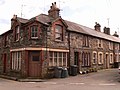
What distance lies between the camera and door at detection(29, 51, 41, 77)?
65.4 feet

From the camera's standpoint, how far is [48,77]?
795 inches

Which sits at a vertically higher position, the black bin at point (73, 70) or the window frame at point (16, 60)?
the window frame at point (16, 60)

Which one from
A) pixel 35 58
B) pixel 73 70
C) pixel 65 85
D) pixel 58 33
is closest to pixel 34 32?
pixel 35 58

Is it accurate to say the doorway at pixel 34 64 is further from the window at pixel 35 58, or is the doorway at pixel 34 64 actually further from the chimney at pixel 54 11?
the chimney at pixel 54 11

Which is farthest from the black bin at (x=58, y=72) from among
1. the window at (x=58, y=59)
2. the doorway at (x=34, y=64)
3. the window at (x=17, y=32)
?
the window at (x=17, y=32)

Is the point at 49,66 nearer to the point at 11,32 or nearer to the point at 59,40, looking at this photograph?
the point at 59,40

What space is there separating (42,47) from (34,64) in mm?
→ 1913

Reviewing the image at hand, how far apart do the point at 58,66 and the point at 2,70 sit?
875 cm

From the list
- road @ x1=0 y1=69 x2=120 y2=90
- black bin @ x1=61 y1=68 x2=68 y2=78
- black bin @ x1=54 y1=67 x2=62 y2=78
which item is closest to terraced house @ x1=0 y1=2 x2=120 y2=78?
black bin @ x1=54 y1=67 x2=62 y2=78

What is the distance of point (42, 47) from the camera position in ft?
65.6

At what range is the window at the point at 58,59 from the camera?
68.8ft

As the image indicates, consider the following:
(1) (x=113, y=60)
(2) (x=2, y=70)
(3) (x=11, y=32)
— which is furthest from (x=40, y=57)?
(1) (x=113, y=60)

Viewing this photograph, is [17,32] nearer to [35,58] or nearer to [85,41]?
[35,58]

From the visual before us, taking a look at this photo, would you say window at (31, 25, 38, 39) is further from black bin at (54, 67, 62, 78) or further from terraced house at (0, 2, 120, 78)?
black bin at (54, 67, 62, 78)
